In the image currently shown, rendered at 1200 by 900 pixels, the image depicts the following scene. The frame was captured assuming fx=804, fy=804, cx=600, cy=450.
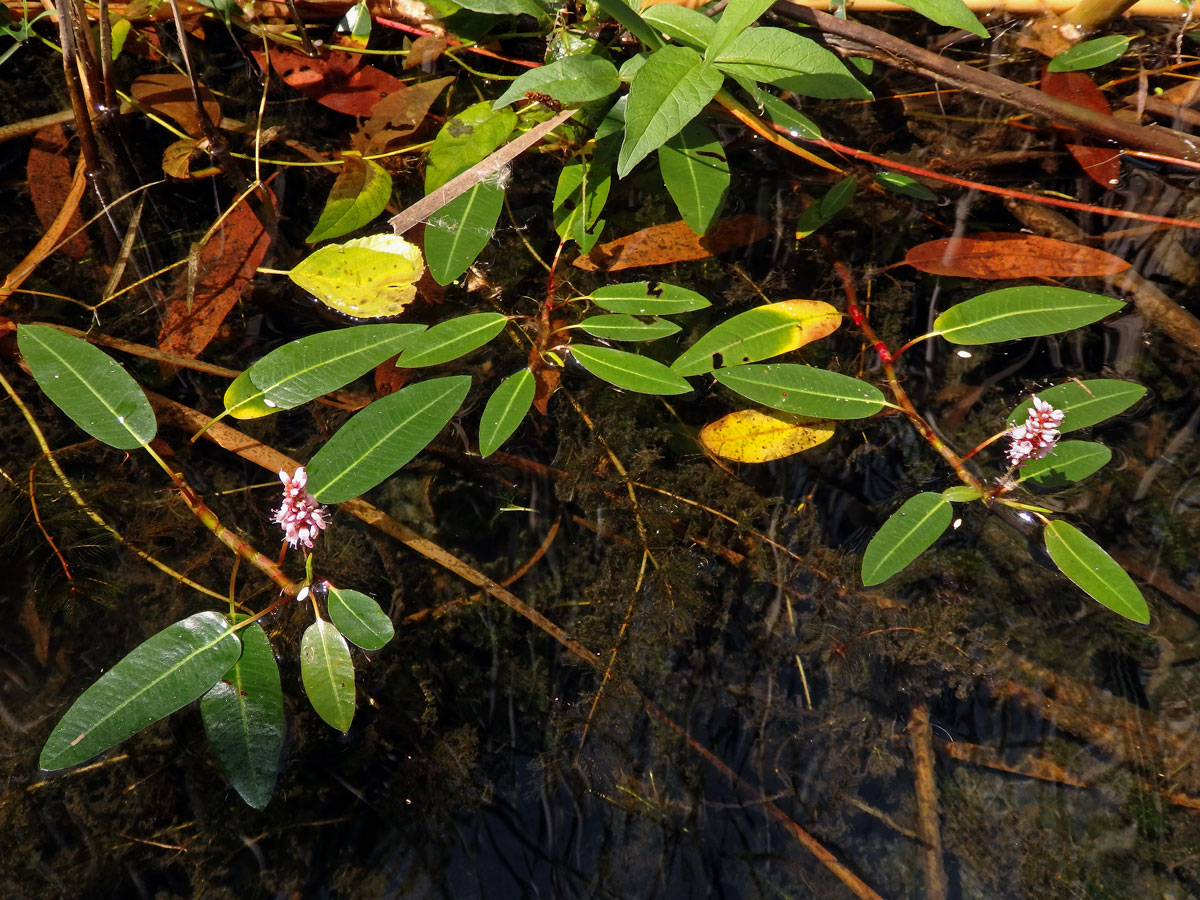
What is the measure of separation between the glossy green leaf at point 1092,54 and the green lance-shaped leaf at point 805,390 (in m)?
1.39

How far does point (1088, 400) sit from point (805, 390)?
632 mm

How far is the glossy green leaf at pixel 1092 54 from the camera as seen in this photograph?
237 centimetres

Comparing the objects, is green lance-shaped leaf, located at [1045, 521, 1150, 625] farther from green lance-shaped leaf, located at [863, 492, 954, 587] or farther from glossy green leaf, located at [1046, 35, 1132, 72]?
glossy green leaf, located at [1046, 35, 1132, 72]

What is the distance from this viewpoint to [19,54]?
2475mm

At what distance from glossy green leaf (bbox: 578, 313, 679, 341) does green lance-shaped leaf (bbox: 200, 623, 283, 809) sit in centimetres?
101

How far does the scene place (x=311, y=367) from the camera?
178cm

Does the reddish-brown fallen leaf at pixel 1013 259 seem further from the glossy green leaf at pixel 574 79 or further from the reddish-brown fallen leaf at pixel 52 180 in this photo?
the reddish-brown fallen leaf at pixel 52 180

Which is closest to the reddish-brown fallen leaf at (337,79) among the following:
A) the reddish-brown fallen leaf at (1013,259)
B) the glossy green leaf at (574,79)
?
the glossy green leaf at (574,79)

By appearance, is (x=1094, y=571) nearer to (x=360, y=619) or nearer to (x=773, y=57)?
(x=773, y=57)

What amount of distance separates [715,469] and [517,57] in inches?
58.9

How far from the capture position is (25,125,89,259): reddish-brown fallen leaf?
2.17 metres

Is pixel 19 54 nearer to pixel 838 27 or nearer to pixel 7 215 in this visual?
pixel 7 215

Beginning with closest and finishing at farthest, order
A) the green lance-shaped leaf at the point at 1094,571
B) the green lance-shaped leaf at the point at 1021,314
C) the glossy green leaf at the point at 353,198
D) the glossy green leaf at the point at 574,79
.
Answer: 1. the green lance-shaped leaf at the point at 1094,571
2. the glossy green leaf at the point at 574,79
3. the green lance-shaped leaf at the point at 1021,314
4. the glossy green leaf at the point at 353,198

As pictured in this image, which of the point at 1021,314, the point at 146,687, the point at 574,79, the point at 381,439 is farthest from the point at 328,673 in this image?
the point at 1021,314
